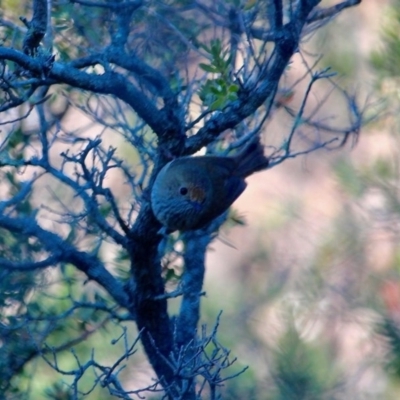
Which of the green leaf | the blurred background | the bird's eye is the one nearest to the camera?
the green leaf

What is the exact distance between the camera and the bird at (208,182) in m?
2.86

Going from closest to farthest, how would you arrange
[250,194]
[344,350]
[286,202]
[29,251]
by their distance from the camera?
[29,251], [344,350], [286,202], [250,194]

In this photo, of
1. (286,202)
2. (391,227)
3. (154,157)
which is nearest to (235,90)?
(154,157)

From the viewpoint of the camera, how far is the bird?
2.86m

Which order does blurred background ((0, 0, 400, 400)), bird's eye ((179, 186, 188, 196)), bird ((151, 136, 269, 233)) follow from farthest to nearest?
1. blurred background ((0, 0, 400, 400))
2. bird's eye ((179, 186, 188, 196))
3. bird ((151, 136, 269, 233))

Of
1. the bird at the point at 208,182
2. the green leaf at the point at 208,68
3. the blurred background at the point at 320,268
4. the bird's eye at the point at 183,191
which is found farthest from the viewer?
the blurred background at the point at 320,268

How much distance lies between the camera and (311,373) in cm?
498

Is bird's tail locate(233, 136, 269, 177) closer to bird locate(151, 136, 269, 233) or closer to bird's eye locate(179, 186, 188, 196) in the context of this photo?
bird locate(151, 136, 269, 233)

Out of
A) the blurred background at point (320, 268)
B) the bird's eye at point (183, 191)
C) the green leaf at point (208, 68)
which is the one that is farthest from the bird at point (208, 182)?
the green leaf at point (208, 68)

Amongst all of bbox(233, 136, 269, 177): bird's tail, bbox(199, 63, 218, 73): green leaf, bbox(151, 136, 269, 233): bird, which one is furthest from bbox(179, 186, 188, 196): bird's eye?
bbox(199, 63, 218, 73): green leaf

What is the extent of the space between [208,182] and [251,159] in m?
0.16

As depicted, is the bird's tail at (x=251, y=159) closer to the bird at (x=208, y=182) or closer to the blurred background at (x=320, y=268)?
the bird at (x=208, y=182)

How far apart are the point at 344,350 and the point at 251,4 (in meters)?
4.61

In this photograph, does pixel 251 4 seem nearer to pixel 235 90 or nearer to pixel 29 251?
pixel 235 90
